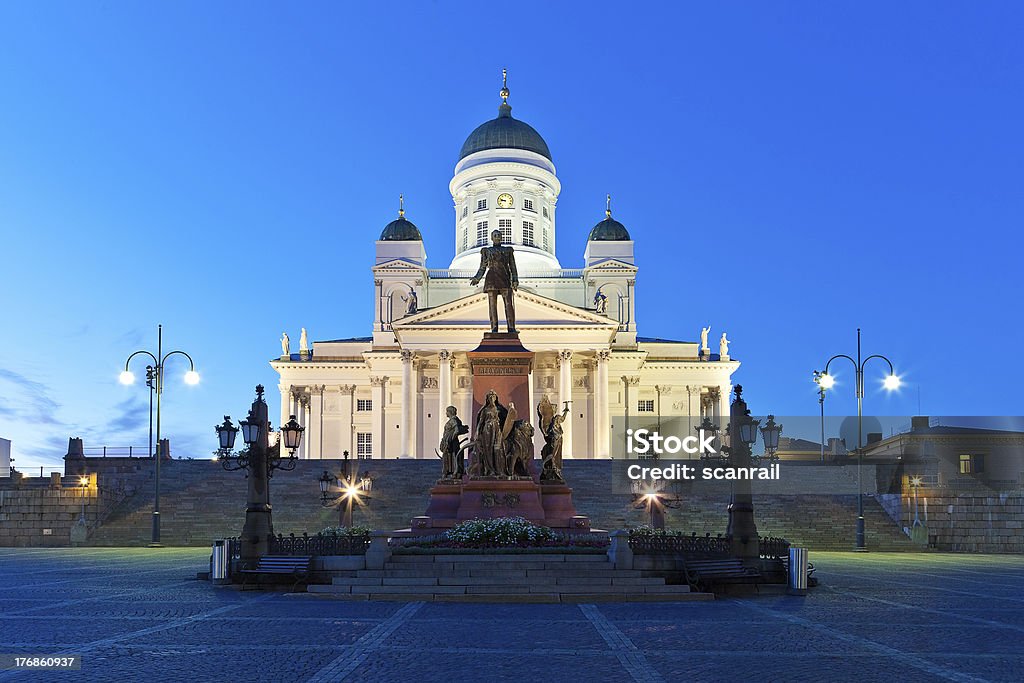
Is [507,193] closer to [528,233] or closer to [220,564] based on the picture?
[528,233]

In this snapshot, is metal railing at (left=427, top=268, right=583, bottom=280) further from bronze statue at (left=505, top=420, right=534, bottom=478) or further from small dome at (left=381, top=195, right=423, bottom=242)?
bronze statue at (left=505, top=420, right=534, bottom=478)

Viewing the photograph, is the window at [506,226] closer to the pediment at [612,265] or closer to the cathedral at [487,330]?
the cathedral at [487,330]

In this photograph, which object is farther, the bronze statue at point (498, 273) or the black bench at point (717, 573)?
the bronze statue at point (498, 273)

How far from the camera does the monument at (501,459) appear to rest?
25.4 meters

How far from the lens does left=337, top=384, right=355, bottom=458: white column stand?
89438mm

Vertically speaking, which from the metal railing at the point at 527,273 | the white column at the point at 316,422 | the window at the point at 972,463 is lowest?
the window at the point at 972,463

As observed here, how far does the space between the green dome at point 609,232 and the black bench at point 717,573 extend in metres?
72.7

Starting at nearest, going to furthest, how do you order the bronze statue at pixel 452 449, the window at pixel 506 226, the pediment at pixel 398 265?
the bronze statue at pixel 452 449, the pediment at pixel 398 265, the window at pixel 506 226

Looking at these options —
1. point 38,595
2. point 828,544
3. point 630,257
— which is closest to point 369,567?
point 38,595

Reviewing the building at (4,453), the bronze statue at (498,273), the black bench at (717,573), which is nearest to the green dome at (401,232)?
the building at (4,453)

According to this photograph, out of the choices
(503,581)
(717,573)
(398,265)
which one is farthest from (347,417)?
(717,573)

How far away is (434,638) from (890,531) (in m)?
36.3

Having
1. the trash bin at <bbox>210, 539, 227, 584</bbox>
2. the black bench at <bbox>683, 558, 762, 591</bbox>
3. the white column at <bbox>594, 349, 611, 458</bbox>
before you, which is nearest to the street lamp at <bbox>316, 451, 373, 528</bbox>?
the trash bin at <bbox>210, 539, 227, 584</bbox>

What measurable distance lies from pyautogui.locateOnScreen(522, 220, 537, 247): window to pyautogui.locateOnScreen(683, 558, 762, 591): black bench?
Answer: 3063 inches
